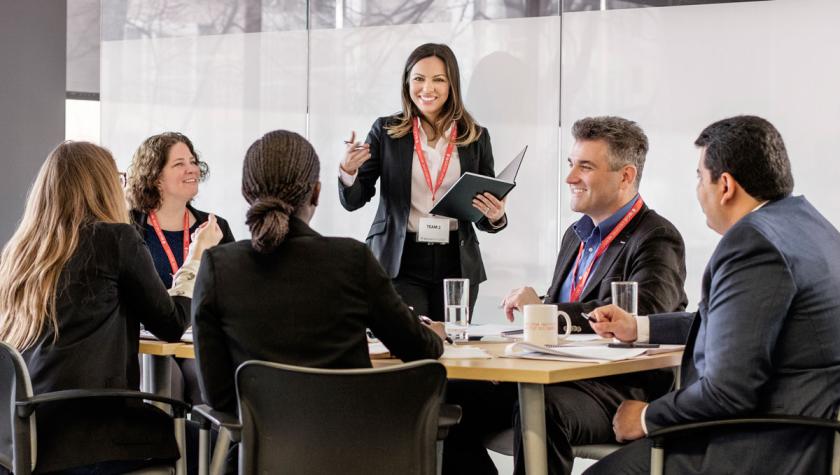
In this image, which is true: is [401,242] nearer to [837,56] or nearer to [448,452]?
[448,452]

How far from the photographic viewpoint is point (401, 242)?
14.9 ft

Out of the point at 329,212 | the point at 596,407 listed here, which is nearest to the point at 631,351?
the point at 596,407

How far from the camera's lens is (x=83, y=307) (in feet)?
9.09

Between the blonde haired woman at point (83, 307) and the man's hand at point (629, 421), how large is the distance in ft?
3.80

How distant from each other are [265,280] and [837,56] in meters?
3.85

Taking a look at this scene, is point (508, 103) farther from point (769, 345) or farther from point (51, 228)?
point (769, 345)

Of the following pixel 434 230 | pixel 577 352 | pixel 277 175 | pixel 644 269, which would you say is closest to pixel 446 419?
pixel 577 352

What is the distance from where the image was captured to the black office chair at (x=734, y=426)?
221 cm

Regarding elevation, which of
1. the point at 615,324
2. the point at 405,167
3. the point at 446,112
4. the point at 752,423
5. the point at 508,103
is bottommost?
the point at 752,423

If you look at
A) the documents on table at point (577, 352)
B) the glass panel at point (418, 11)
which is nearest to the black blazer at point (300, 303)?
the documents on table at point (577, 352)

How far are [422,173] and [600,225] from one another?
1293mm

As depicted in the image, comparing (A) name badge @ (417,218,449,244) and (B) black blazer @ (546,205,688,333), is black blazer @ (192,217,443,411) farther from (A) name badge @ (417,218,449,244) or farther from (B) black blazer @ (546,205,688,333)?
(A) name badge @ (417,218,449,244)

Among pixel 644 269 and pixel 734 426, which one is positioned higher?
pixel 644 269

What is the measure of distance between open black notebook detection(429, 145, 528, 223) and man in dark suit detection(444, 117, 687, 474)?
45 centimetres
